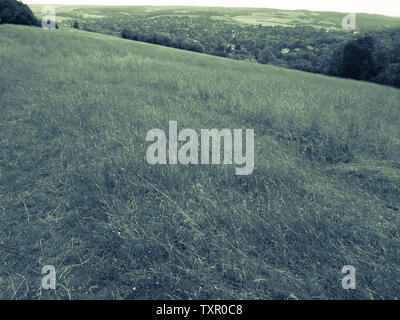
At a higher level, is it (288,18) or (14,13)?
(288,18)

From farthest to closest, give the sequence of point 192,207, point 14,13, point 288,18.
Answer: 1. point 288,18
2. point 14,13
3. point 192,207

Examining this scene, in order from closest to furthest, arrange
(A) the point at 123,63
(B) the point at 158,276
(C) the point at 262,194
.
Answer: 1. (B) the point at 158,276
2. (C) the point at 262,194
3. (A) the point at 123,63

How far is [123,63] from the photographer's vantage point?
905cm

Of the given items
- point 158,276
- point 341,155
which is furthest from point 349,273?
point 341,155

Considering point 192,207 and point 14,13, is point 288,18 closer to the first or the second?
point 14,13

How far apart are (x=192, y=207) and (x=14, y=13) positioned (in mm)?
34200

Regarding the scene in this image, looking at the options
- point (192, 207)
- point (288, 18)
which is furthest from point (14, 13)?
point (288, 18)

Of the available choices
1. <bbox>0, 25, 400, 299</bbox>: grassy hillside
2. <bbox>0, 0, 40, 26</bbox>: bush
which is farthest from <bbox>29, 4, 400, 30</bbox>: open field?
<bbox>0, 25, 400, 299</bbox>: grassy hillside

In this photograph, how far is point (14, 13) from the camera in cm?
2631

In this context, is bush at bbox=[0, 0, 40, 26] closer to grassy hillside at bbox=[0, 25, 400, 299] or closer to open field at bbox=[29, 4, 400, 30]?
open field at bbox=[29, 4, 400, 30]

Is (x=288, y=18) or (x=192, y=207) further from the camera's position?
(x=288, y=18)

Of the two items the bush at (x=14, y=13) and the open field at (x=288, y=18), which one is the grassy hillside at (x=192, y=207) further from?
the open field at (x=288, y=18)
